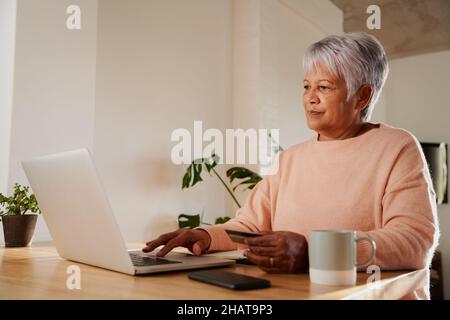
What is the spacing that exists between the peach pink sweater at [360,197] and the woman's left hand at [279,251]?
130 mm

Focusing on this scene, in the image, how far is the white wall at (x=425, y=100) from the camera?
536 centimetres

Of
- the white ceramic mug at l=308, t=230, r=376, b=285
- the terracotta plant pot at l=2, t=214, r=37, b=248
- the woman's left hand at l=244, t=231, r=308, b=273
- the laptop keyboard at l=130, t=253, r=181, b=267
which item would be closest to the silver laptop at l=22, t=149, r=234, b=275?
the laptop keyboard at l=130, t=253, r=181, b=267

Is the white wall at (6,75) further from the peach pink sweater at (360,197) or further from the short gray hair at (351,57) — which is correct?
the short gray hair at (351,57)

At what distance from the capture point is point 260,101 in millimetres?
3301

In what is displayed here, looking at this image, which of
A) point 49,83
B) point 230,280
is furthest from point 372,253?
point 49,83

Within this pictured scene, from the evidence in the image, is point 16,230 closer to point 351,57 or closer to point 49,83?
point 49,83

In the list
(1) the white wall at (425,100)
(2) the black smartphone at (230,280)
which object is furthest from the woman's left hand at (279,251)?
(1) the white wall at (425,100)

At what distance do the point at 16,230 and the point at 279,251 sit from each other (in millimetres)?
1048

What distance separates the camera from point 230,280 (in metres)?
0.75

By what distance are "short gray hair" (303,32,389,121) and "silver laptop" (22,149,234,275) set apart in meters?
0.63

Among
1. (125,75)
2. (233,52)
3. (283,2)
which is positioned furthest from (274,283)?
(283,2)

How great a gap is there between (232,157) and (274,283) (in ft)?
8.23

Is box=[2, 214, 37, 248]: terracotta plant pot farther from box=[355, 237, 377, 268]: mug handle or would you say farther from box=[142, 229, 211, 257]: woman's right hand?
box=[355, 237, 377, 268]: mug handle
